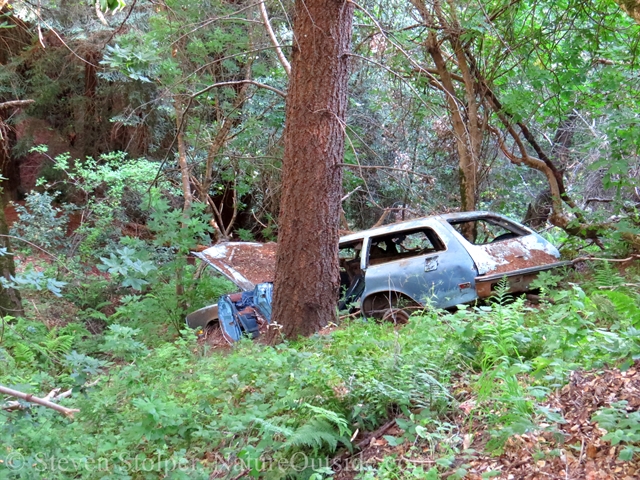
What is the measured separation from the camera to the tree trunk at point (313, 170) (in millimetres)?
5855

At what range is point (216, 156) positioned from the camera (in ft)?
35.2

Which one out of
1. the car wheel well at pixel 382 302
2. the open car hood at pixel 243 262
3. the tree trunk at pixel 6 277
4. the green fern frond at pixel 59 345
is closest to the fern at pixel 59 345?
the green fern frond at pixel 59 345

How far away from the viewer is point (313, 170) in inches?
236

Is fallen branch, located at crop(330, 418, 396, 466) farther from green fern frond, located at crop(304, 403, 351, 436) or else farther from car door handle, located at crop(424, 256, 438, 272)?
car door handle, located at crop(424, 256, 438, 272)

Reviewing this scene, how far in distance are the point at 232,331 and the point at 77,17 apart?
1010 centimetres

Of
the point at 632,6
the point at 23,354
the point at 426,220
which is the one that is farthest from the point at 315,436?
the point at 23,354

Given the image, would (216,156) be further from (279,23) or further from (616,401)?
(616,401)

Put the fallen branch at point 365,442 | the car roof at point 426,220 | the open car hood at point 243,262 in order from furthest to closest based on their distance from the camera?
the open car hood at point 243,262
the car roof at point 426,220
the fallen branch at point 365,442

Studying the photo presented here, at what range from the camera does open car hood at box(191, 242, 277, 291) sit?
789 cm

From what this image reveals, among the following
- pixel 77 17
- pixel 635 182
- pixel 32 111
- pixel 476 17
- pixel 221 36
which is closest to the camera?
pixel 635 182

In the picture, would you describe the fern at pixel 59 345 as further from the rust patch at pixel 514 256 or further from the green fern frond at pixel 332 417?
the rust patch at pixel 514 256

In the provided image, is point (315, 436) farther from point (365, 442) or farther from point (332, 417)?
point (365, 442)

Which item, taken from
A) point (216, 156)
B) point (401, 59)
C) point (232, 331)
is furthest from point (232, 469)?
point (216, 156)

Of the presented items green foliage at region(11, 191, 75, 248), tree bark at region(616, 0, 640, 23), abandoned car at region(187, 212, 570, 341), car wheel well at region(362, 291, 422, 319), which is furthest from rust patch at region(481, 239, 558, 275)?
green foliage at region(11, 191, 75, 248)
